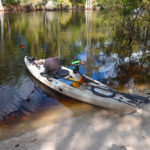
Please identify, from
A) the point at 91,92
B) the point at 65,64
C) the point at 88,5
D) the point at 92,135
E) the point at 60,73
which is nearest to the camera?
the point at 92,135

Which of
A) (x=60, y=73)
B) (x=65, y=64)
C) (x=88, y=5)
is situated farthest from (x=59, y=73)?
(x=88, y=5)

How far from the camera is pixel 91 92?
6918mm

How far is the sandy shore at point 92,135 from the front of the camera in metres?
4.42

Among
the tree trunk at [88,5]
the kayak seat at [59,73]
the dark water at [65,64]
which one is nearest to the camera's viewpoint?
the dark water at [65,64]

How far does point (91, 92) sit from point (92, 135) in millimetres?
2308

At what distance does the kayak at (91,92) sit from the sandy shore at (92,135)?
1.12ft

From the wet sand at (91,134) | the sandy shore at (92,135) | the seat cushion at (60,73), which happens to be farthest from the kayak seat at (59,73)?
the sandy shore at (92,135)

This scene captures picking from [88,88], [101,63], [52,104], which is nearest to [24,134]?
[52,104]

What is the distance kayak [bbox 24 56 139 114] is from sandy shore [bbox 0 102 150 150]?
341mm

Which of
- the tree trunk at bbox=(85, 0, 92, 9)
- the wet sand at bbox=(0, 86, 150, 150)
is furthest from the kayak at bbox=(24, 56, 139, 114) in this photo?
the tree trunk at bbox=(85, 0, 92, 9)

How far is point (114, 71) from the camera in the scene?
10297 millimetres

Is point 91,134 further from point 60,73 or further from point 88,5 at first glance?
point 88,5

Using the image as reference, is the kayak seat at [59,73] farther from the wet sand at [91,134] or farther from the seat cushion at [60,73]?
the wet sand at [91,134]

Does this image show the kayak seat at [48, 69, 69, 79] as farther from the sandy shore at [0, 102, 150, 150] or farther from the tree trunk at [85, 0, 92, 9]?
the tree trunk at [85, 0, 92, 9]
